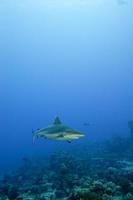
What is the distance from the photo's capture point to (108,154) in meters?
29.0

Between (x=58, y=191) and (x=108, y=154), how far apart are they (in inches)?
585

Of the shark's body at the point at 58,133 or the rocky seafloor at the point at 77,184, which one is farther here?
the rocky seafloor at the point at 77,184

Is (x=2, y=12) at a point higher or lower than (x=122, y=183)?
higher

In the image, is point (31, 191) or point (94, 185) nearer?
point (94, 185)

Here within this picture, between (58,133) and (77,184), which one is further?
(77,184)

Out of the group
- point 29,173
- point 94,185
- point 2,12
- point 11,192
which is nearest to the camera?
point 94,185

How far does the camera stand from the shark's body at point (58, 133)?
821 centimetres

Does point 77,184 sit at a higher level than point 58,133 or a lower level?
lower

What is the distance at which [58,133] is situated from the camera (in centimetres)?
844

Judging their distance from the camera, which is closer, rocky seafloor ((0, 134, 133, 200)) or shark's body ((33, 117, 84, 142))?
shark's body ((33, 117, 84, 142))

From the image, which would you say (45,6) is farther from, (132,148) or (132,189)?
(132,189)

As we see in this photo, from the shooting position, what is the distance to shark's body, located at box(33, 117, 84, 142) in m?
8.21

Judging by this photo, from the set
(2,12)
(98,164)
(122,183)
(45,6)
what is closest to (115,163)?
(98,164)

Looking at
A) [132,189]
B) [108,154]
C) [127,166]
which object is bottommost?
[132,189]
